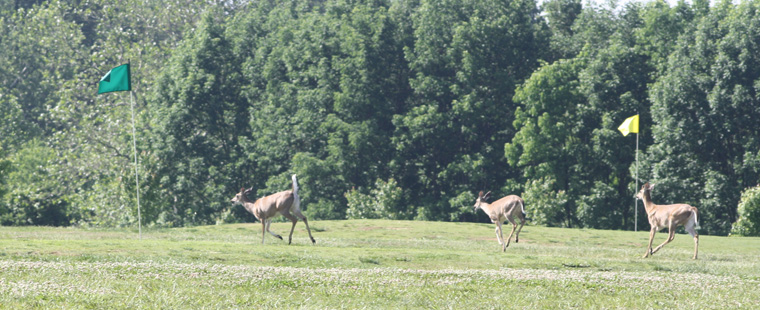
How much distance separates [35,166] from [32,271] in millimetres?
60075

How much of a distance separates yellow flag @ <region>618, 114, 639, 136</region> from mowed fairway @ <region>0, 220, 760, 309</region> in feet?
61.5

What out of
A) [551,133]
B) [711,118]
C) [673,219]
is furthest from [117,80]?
[711,118]

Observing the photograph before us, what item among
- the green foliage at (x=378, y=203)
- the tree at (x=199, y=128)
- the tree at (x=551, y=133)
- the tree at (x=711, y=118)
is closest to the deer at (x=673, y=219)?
the tree at (x=711, y=118)

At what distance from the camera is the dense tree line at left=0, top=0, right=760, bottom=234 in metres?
54.1

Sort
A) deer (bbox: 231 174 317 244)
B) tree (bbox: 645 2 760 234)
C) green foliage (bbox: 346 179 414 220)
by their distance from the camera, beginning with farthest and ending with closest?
1. green foliage (bbox: 346 179 414 220)
2. tree (bbox: 645 2 760 234)
3. deer (bbox: 231 174 317 244)

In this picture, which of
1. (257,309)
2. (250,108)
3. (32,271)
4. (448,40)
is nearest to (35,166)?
(250,108)

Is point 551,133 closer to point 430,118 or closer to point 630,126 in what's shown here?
point 630,126

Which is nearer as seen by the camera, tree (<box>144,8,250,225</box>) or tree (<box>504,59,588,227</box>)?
tree (<box>504,59,588,227</box>)

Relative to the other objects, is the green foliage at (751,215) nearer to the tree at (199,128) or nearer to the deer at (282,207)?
the deer at (282,207)

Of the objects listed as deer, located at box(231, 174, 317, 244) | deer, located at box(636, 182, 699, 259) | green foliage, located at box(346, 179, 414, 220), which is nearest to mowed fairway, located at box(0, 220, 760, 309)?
deer, located at box(636, 182, 699, 259)

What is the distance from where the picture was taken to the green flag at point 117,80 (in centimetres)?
3434

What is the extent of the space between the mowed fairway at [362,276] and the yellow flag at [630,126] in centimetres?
1875

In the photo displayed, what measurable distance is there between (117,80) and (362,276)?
17.7 m

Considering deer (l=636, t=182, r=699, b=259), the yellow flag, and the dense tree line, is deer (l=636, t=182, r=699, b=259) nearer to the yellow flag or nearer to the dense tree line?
the dense tree line
